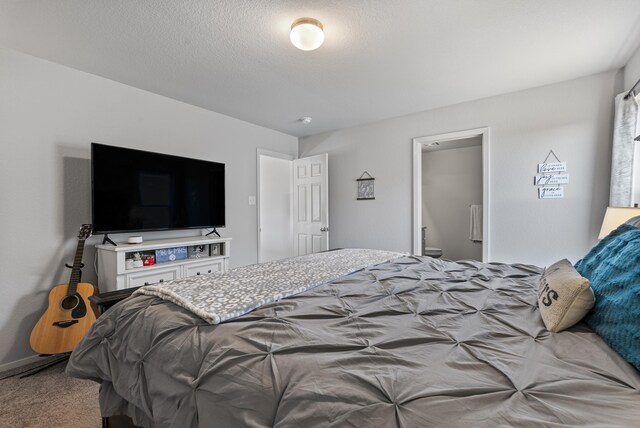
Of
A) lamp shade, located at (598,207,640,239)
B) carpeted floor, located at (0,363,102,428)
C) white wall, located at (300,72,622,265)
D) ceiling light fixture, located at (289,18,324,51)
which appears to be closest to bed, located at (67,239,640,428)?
carpeted floor, located at (0,363,102,428)

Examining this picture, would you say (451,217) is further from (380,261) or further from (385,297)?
(385,297)

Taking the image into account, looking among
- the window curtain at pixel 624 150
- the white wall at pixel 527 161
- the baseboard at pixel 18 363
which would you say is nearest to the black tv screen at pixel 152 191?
the baseboard at pixel 18 363

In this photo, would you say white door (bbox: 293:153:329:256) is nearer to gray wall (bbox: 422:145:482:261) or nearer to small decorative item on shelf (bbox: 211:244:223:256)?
small decorative item on shelf (bbox: 211:244:223:256)

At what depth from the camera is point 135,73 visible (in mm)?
2672

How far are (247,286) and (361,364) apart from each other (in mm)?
794

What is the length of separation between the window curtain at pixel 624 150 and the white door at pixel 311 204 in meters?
3.09

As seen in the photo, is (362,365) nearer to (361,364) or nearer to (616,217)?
(361,364)

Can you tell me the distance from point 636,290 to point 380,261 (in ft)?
4.64

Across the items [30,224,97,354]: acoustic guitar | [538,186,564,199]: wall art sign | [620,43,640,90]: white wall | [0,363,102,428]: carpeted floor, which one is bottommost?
[0,363,102,428]: carpeted floor

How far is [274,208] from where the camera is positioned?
18.3 feet

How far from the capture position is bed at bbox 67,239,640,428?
0.62 meters

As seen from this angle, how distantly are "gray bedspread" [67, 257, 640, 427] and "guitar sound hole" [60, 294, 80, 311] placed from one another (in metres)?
1.33

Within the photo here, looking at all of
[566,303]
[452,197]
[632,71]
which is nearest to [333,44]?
[566,303]

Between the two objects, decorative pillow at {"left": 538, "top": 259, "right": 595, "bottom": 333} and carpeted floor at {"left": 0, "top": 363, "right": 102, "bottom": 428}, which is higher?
decorative pillow at {"left": 538, "top": 259, "right": 595, "bottom": 333}
